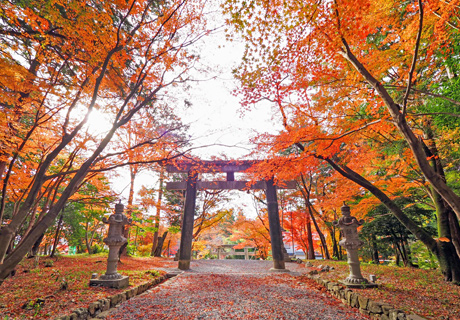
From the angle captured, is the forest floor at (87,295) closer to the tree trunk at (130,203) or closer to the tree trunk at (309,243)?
the tree trunk at (130,203)

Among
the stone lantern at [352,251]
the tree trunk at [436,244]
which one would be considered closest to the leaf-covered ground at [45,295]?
the stone lantern at [352,251]

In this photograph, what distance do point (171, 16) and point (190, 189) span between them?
6.61m

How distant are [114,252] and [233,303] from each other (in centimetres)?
324

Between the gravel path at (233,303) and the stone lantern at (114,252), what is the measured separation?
67 centimetres

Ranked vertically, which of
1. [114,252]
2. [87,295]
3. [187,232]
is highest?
[187,232]

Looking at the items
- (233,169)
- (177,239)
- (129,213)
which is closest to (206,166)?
(233,169)

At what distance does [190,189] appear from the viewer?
921 cm

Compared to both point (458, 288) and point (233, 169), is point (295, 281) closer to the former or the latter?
point (458, 288)

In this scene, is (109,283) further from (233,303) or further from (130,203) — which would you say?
(130,203)

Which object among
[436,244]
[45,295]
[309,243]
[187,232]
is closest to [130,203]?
[187,232]

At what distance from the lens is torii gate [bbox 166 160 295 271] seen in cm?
852

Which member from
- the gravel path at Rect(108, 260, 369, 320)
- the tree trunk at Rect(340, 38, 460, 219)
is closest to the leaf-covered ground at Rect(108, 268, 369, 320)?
the gravel path at Rect(108, 260, 369, 320)

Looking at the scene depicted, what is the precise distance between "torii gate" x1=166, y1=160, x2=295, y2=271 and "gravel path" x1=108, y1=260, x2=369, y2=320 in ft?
7.66

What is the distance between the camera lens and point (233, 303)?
436cm
